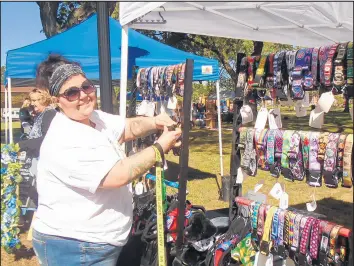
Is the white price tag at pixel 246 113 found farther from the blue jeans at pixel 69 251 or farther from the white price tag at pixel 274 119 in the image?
the blue jeans at pixel 69 251

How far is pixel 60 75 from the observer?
1.57 m

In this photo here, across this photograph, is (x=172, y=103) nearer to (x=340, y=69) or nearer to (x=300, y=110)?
(x=300, y=110)

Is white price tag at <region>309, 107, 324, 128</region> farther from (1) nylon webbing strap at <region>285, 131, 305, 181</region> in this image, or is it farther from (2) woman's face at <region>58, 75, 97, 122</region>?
(2) woman's face at <region>58, 75, 97, 122</region>

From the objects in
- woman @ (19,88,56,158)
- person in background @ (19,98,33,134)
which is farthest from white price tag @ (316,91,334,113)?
person in background @ (19,98,33,134)

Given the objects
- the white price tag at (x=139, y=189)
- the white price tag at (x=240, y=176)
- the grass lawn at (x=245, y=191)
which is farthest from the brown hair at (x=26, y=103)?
the white price tag at (x=240, y=176)

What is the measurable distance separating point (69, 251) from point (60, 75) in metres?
0.72

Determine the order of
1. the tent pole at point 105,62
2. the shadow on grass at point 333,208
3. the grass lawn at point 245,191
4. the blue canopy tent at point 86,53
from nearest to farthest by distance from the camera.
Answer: the tent pole at point 105,62, the grass lawn at point 245,191, the shadow on grass at point 333,208, the blue canopy tent at point 86,53

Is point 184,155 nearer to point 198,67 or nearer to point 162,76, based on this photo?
point 162,76

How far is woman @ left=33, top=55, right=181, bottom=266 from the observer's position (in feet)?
4.81

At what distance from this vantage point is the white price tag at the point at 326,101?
173 centimetres

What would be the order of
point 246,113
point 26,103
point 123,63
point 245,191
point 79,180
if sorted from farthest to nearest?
point 245,191
point 26,103
point 123,63
point 246,113
point 79,180

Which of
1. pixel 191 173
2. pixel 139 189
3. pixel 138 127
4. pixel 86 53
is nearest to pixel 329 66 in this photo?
pixel 138 127

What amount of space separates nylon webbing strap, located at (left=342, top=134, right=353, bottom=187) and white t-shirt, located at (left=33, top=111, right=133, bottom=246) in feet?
3.07

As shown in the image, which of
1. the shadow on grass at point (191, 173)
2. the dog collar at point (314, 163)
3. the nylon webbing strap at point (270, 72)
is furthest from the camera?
the shadow on grass at point (191, 173)
